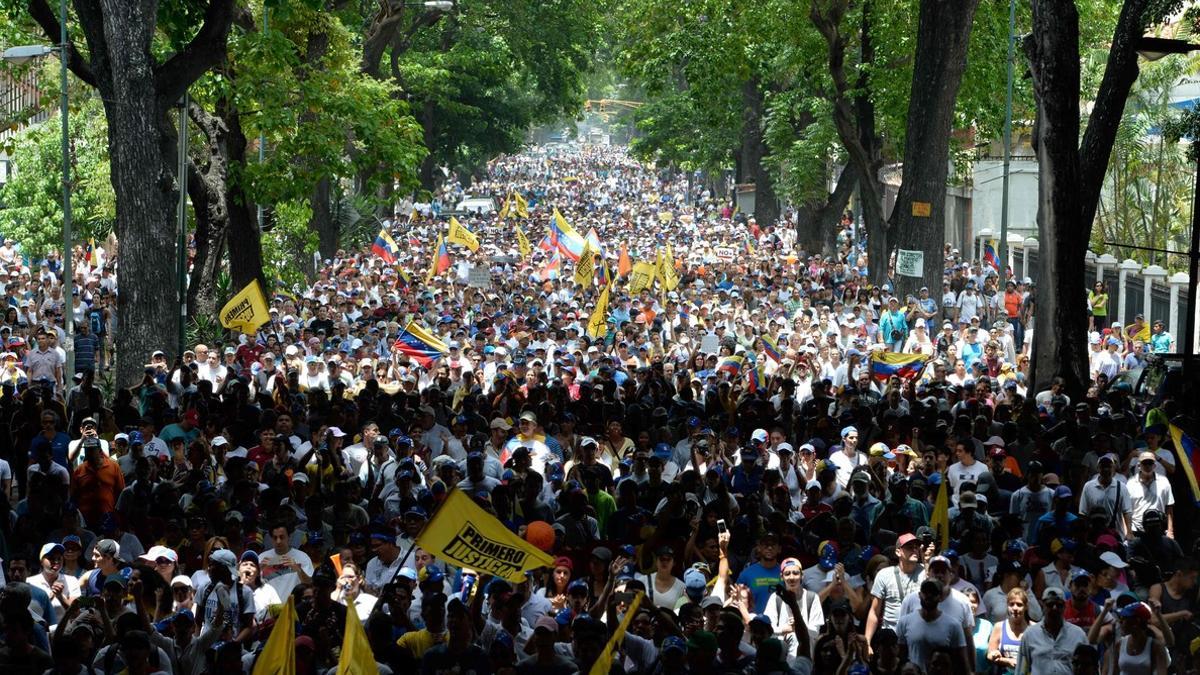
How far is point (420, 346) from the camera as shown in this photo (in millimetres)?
21297

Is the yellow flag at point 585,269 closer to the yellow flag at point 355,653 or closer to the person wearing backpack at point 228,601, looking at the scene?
the person wearing backpack at point 228,601

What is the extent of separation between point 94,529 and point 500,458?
3.41 metres

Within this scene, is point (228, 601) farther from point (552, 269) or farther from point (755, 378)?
point (552, 269)

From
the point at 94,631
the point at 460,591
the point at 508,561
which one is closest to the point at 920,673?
the point at 508,561

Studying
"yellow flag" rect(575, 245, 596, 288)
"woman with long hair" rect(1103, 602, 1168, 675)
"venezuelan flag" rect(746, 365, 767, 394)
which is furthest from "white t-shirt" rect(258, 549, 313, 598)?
"yellow flag" rect(575, 245, 596, 288)

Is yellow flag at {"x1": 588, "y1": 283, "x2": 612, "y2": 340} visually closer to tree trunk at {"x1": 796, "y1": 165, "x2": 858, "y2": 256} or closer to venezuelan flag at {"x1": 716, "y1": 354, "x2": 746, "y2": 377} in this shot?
venezuelan flag at {"x1": 716, "y1": 354, "x2": 746, "y2": 377}

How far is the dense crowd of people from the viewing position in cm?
961

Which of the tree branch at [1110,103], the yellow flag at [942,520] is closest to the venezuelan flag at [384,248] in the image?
the tree branch at [1110,103]

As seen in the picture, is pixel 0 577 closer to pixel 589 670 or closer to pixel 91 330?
pixel 589 670

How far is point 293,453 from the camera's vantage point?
1463 centimetres

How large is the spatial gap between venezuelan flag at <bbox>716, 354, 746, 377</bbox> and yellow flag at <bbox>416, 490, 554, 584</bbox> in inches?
404

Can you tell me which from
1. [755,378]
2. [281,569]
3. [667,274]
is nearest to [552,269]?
[667,274]

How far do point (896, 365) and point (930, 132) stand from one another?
7.65 metres

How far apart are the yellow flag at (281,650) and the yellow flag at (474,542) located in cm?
106
